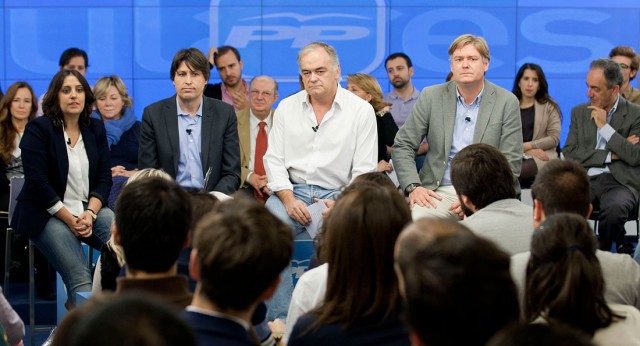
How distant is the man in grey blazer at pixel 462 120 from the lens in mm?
5461

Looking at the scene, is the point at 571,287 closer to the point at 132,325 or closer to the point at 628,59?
the point at 132,325

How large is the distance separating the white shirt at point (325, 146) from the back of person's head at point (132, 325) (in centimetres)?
415

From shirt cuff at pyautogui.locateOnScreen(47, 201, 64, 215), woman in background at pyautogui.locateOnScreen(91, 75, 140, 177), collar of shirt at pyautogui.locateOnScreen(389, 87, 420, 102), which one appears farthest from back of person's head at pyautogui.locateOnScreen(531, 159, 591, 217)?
collar of shirt at pyautogui.locateOnScreen(389, 87, 420, 102)

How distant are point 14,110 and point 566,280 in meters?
5.17

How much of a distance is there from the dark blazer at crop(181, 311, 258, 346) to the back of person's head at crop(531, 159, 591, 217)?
1720mm

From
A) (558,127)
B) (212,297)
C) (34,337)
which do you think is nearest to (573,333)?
(212,297)

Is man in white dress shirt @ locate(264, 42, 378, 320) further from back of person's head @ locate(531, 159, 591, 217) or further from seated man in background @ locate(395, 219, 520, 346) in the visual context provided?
seated man in background @ locate(395, 219, 520, 346)

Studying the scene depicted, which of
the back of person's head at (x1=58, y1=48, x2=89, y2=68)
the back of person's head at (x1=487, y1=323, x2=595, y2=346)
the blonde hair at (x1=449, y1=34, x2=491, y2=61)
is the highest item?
the back of person's head at (x1=58, y1=48, x2=89, y2=68)

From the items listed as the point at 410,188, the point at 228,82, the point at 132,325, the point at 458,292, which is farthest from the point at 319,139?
the point at 132,325

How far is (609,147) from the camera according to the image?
21.3 ft

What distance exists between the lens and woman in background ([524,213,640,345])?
2.43m

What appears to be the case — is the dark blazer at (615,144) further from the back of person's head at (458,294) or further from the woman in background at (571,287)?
the back of person's head at (458,294)

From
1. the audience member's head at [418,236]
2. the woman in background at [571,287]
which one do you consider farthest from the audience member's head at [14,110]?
the audience member's head at [418,236]

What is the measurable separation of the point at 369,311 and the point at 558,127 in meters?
5.03
